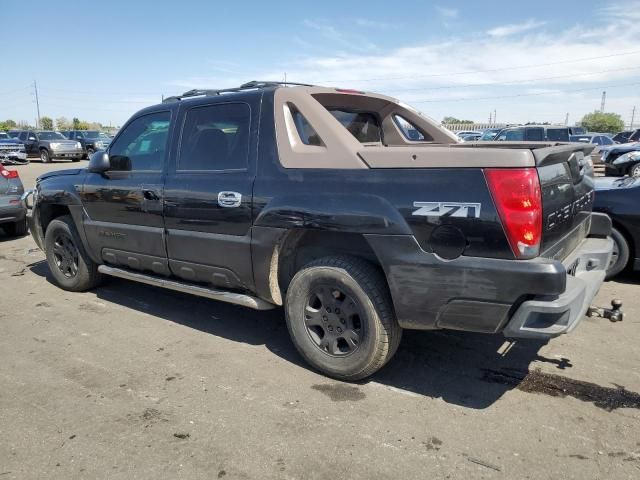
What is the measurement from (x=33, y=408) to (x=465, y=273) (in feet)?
8.99

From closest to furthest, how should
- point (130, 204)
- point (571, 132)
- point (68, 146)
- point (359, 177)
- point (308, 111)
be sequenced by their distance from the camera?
1. point (359, 177)
2. point (308, 111)
3. point (130, 204)
4. point (571, 132)
5. point (68, 146)

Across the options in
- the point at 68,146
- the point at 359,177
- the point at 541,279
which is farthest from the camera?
the point at 68,146

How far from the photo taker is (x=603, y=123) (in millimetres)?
65000

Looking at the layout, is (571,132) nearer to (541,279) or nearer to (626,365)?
(626,365)

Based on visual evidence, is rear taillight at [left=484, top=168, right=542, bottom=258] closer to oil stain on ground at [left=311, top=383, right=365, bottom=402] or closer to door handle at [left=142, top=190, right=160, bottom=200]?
oil stain on ground at [left=311, top=383, right=365, bottom=402]

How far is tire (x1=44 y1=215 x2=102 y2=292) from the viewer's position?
5246mm

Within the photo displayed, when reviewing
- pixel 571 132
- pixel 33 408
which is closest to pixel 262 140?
pixel 33 408

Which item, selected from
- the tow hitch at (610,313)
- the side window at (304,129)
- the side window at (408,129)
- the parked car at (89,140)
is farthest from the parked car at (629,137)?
the parked car at (89,140)

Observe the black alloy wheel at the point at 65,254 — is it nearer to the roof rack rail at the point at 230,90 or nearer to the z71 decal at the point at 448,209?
the roof rack rail at the point at 230,90

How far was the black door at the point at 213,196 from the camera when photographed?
365 cm

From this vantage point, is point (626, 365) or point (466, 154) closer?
point (466, 154)

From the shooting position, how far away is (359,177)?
3.05 meters

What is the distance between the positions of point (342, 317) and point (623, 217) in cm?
350

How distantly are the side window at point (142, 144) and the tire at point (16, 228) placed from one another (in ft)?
17.1
